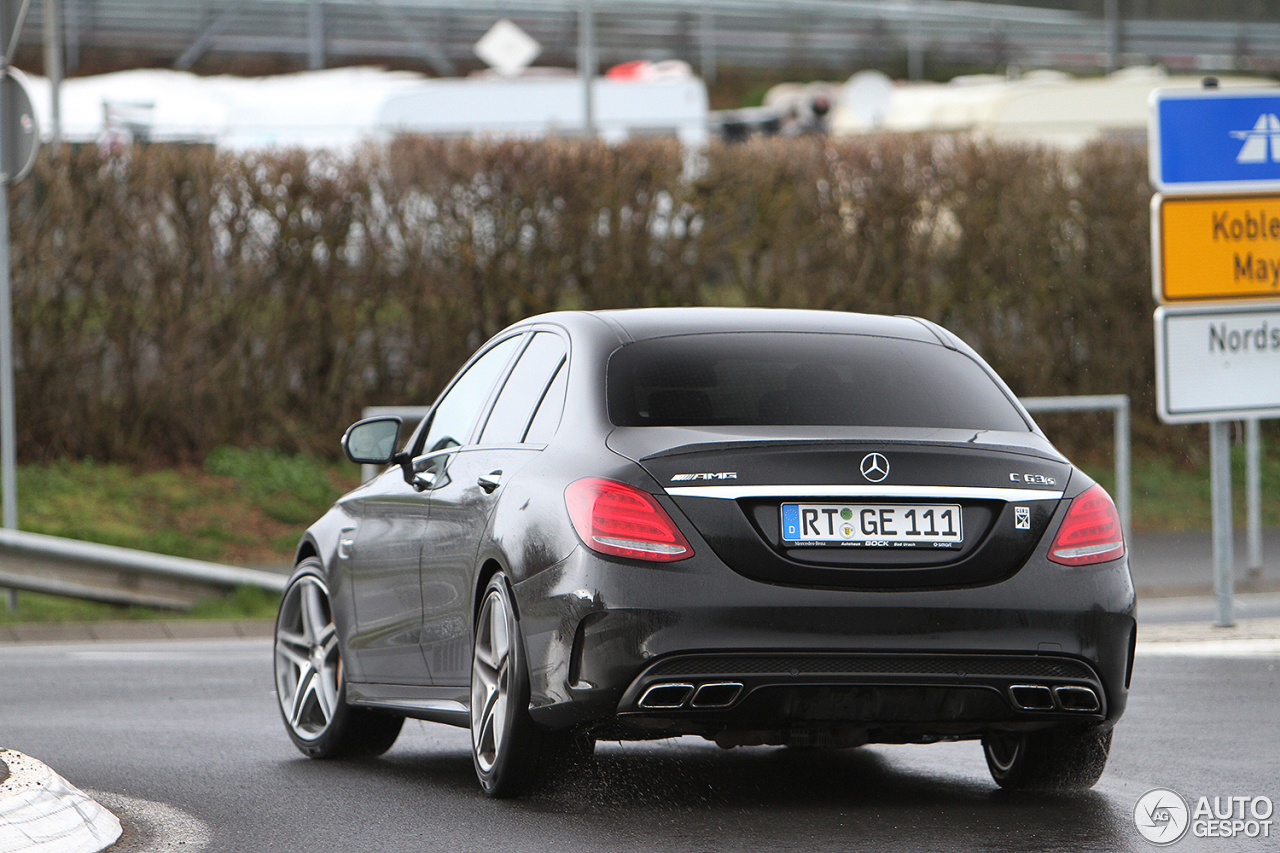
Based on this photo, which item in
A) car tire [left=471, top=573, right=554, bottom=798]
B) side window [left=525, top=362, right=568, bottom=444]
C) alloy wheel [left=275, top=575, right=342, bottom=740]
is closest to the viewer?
car tire [left=471, top=573, right=554, bottom=798]

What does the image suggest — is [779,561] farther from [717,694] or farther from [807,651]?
[717,694]

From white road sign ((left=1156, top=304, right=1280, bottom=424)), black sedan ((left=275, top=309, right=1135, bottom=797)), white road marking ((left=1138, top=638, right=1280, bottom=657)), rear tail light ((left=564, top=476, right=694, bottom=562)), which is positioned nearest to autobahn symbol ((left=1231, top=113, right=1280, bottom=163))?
white road sign ((left=1156, top=304, right=1280, bottom=424))

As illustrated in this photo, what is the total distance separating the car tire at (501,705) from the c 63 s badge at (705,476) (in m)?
0.68

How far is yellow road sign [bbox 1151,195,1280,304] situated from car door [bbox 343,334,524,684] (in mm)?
5152

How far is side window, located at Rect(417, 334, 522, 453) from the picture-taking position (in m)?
7.45

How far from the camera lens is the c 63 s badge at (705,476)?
6031 mm

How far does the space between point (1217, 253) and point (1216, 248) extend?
27 millimetres

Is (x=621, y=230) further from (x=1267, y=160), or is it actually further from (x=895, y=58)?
(x=895, y=58)

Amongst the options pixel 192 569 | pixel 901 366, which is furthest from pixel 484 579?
pixel 192 569

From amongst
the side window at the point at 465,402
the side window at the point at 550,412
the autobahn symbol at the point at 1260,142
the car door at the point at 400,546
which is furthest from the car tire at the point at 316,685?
the autobahn symbol at the point at 1260,142

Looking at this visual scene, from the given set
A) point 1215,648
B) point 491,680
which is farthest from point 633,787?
point 1215,648

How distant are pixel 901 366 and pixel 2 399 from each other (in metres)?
9.06

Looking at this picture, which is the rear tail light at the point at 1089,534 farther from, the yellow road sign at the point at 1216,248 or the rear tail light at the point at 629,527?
the yellow road sign at the point at 1216,248
